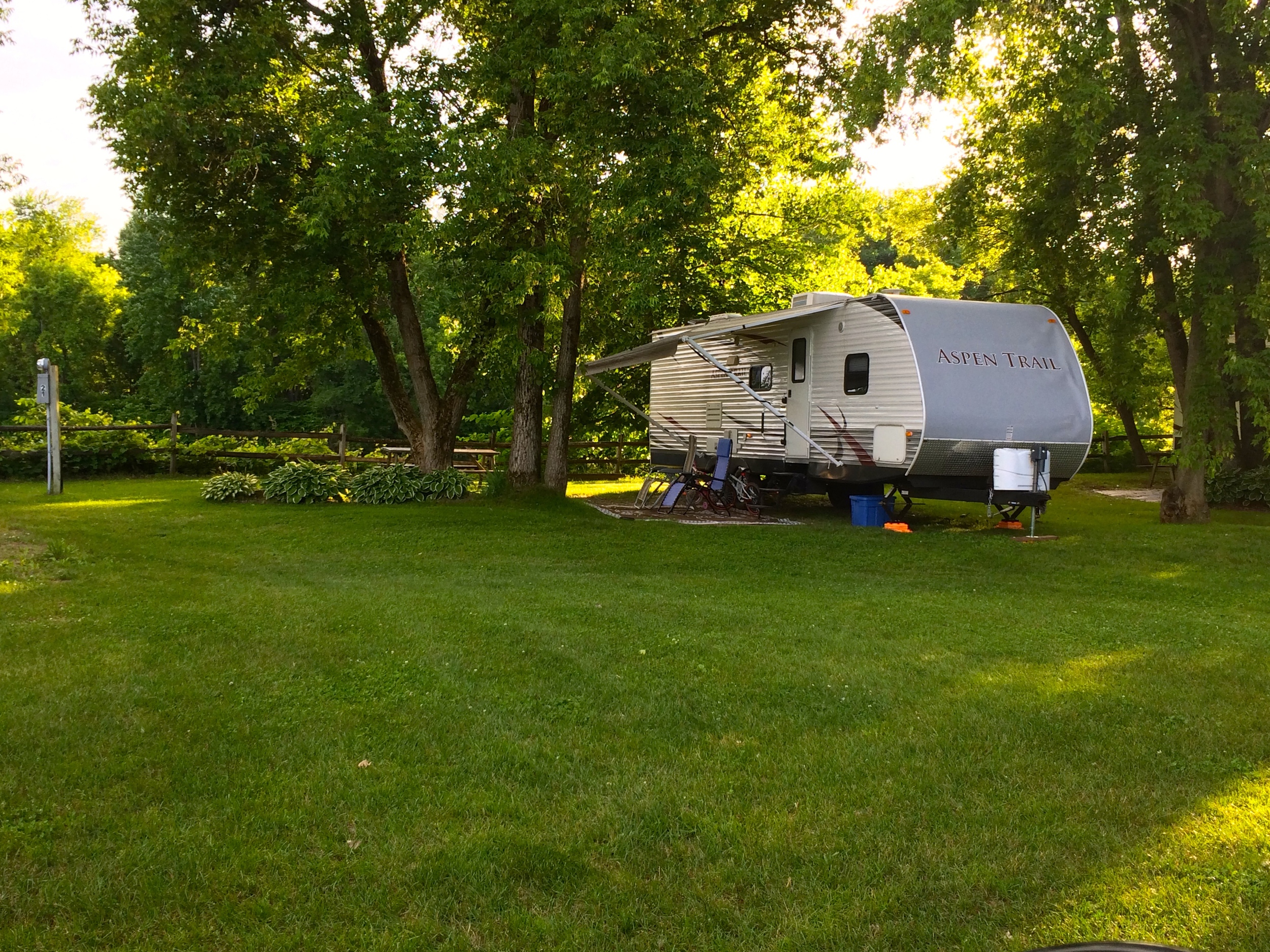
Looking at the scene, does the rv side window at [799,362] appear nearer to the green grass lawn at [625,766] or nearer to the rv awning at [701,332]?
the rv awning at [701,332]

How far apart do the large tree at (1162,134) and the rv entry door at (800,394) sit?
12.2 ft

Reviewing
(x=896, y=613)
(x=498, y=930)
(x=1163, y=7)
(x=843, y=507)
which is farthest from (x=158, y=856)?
(x=1163, y=7)

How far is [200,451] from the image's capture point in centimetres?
2192

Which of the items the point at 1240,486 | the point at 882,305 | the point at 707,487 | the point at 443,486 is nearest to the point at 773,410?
the point at 707,487

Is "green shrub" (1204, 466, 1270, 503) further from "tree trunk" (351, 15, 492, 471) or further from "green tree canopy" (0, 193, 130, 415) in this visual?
"green tree canopy" (0, 193, 130, 415)

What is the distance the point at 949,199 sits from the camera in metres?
16.4

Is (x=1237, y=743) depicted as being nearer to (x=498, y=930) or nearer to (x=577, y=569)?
(x=498, y=930)

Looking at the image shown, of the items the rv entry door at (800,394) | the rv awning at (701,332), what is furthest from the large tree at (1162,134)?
the rv entry door at (800,394)

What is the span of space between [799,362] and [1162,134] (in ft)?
18.1

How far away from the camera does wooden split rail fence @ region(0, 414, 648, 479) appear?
71.4 feet

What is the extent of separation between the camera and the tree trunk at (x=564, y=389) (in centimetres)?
1662

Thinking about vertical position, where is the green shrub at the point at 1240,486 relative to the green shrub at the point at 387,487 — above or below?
above

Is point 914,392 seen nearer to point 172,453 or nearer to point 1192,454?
point 1192,454

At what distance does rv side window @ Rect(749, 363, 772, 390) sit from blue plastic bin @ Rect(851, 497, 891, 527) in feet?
8.51
